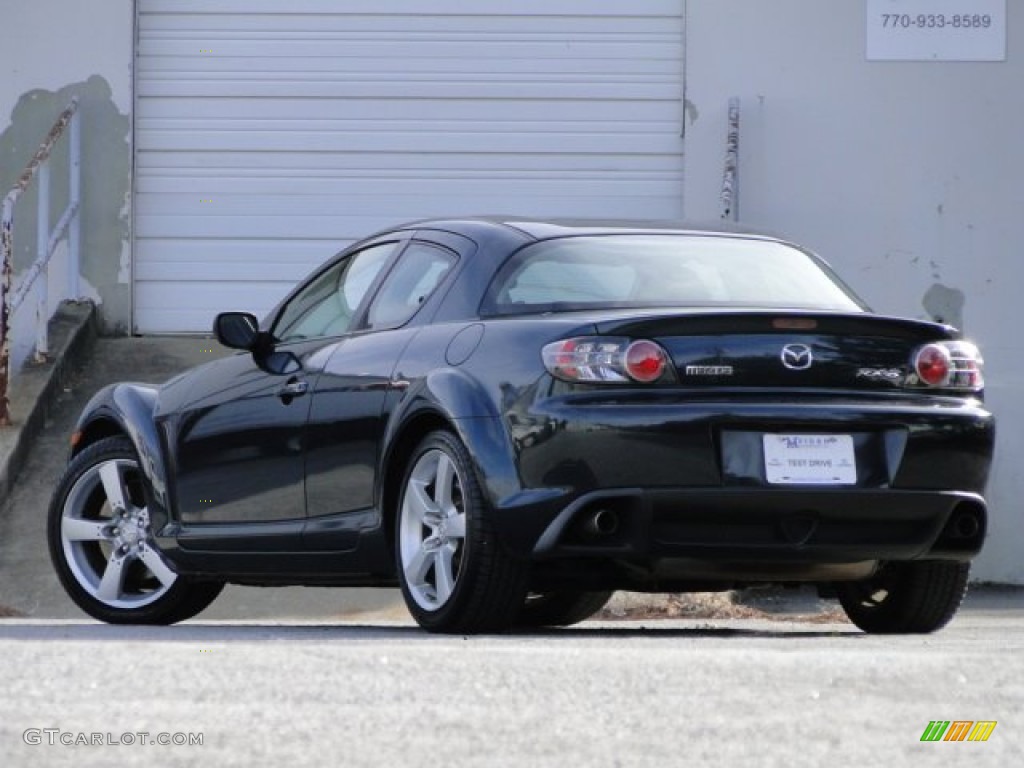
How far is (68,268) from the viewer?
15.0 m

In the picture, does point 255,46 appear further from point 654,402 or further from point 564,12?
point 654,402

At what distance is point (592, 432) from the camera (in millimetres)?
7070

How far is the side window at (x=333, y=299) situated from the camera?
856 cm

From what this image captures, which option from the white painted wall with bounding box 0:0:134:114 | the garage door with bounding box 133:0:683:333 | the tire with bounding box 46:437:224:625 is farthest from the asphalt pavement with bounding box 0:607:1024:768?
the white painted wall with bounding box 0:0:134:114

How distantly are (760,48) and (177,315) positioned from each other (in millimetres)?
3999

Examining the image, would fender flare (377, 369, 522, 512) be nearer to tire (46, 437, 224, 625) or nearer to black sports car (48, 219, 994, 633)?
black sports car (48, 219, 994, 633)

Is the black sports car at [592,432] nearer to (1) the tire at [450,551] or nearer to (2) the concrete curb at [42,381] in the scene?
(1) the tire at [450,551]

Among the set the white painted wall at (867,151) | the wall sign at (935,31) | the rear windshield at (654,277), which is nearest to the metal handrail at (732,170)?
the white painted wall at (867,151)

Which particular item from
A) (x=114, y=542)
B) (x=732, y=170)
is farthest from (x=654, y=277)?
(x=732, y=170)

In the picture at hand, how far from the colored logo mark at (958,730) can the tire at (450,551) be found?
8.90 feet

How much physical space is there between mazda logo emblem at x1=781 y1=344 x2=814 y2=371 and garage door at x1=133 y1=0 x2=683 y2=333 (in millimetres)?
7998

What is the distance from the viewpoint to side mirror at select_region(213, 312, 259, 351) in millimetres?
8711

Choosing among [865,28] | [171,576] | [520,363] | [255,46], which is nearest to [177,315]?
[255,46]

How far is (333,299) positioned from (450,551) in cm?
160
